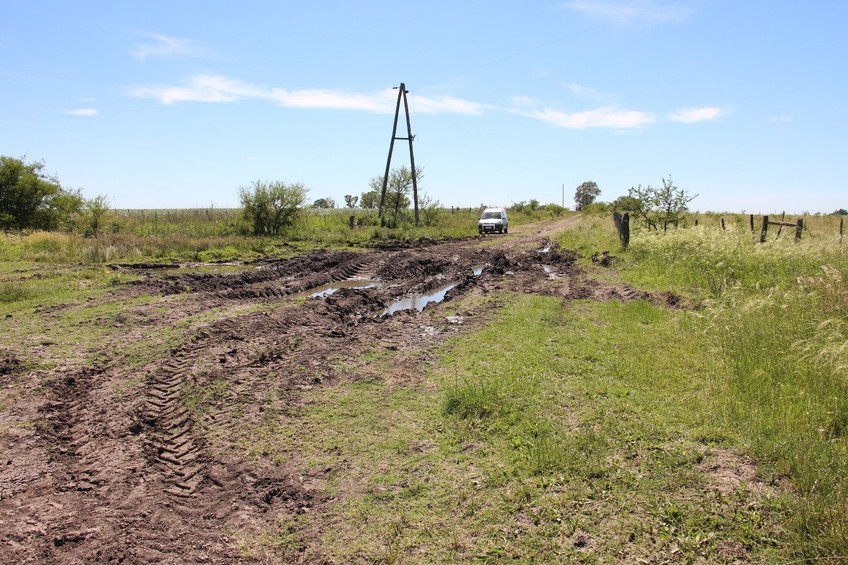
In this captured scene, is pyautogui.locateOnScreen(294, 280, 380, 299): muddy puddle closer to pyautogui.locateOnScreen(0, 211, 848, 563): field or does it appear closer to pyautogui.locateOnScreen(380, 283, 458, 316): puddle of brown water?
pyautogui.locateOnScreen(380, 283, 458, 316): puddle of brown water

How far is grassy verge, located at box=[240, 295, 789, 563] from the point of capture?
3719 mm

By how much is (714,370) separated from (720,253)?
913cm

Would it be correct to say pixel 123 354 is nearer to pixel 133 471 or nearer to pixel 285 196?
pixel 133 471

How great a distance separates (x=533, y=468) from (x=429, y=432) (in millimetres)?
1267

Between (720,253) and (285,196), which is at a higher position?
(285,196)

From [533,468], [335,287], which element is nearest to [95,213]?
[335,287]

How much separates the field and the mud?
0.08 feet

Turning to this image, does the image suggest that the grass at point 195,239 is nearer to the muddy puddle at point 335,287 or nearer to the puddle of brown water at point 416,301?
the muddy puddle at point 335,287

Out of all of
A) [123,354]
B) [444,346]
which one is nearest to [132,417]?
[123,354]

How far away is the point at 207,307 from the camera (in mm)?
12273

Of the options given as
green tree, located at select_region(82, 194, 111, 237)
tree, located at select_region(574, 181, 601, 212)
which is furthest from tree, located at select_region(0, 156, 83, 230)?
tree, located at select_region(574, 181, 601, 212)

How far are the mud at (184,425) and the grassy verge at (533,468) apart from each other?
1.26ft

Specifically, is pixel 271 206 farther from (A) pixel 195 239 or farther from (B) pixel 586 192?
(B) pixel 586 192

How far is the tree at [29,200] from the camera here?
2852 cm
